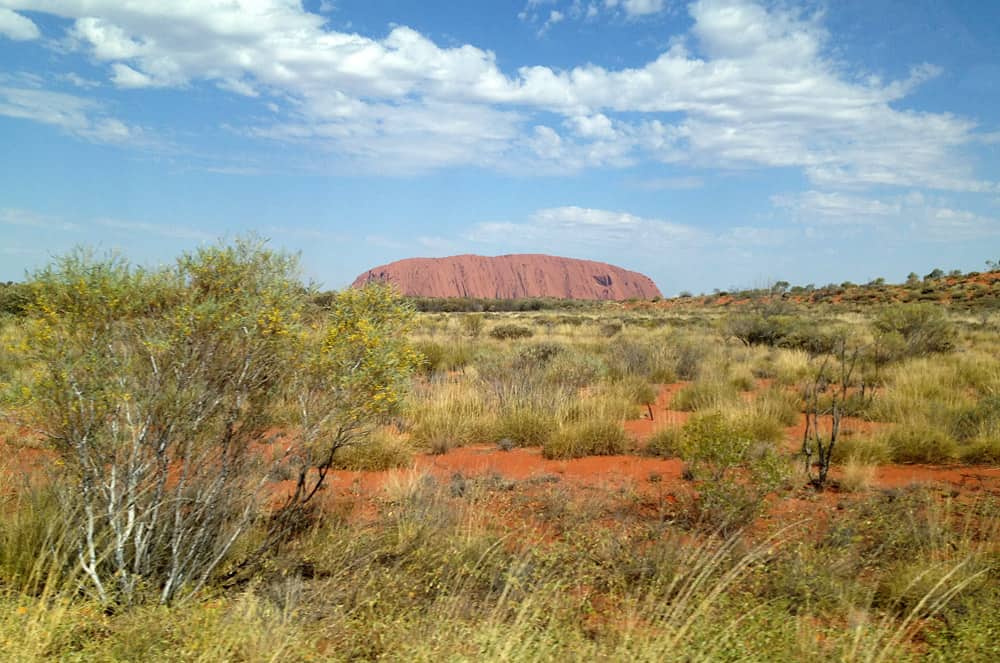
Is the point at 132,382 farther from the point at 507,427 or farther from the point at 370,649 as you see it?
the point at 507,427

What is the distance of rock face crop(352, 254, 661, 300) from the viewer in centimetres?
16250

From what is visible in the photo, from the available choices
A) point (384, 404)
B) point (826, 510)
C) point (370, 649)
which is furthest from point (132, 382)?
point (826, 510)

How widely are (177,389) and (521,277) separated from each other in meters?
174

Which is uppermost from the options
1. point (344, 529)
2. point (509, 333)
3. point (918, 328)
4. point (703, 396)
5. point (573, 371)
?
point (918, 328)

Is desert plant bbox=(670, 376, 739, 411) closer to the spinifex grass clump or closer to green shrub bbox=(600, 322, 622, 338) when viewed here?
the spinifex grass clump

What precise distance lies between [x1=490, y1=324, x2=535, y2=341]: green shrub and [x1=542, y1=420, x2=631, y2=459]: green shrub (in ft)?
40.9

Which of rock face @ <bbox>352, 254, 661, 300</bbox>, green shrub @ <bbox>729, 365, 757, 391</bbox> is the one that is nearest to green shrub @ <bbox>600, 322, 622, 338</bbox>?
green shrub @ <bbox>729, 365, 757, 391</bbox>

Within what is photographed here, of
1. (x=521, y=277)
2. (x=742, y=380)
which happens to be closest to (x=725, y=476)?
(x=742, y=380)

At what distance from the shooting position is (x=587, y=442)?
795 centimetres

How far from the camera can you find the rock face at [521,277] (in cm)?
16250

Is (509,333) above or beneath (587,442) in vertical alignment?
above

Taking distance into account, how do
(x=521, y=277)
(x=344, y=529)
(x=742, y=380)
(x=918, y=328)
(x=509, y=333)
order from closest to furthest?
(x=344, y=529) < (x=742, y=380) < (x=918, y=328) < (x=509, y=333) < (x=521, y=277)

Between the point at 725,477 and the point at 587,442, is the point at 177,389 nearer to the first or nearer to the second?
the point at 725,477

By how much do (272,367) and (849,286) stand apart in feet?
174
